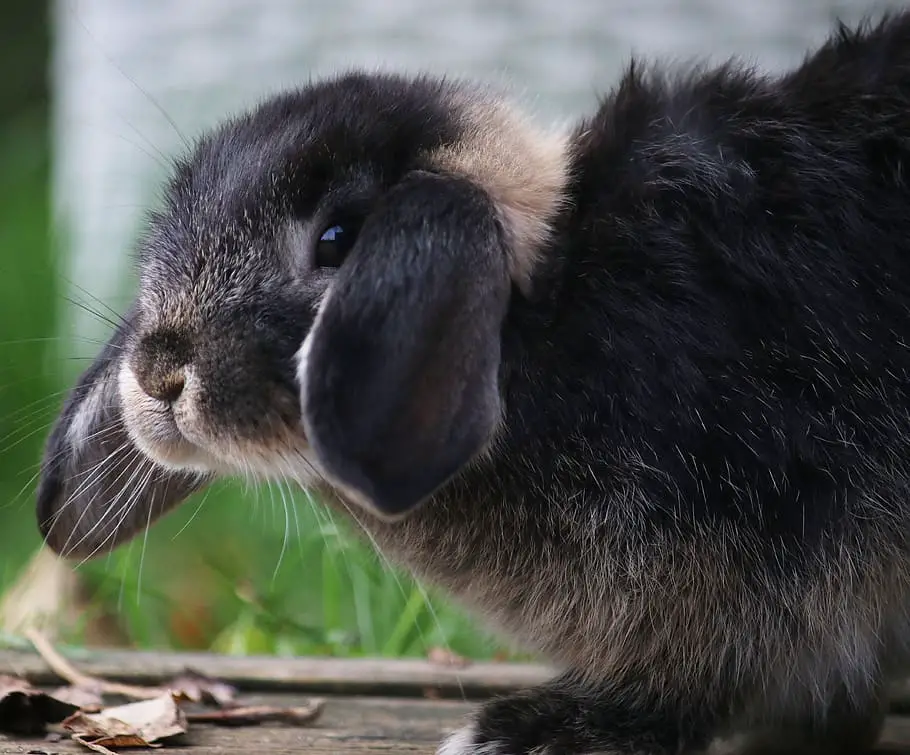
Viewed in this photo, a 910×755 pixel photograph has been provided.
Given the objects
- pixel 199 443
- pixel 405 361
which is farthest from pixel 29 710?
pixel 405 361

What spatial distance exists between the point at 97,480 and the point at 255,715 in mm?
478

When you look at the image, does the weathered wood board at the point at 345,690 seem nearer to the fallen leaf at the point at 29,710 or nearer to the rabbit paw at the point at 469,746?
the rabbit paw at the point at 469,746

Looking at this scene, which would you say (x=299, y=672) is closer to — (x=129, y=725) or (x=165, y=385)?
(x=129, y=725)

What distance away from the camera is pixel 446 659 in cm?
274

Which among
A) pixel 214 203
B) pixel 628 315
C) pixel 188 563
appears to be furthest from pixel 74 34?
pixel 628 315

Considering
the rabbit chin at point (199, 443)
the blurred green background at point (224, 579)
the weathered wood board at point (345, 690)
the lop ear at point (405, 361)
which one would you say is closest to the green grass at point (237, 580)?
the blurred green background at point (224, 579)

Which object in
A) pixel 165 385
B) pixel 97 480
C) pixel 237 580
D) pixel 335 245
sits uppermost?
pixel 335 245

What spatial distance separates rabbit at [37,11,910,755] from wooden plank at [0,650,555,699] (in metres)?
0.65

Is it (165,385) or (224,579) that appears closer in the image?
(165,385)

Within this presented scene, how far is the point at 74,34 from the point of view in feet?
15.6

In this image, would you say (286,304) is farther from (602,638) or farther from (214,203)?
(602,638)

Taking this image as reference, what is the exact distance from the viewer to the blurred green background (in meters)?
2.91

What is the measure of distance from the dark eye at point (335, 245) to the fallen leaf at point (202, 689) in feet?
3.08

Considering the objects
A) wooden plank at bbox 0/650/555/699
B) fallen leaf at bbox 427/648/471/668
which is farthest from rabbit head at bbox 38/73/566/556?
fallen leaf at bbox 427/648/471/668
